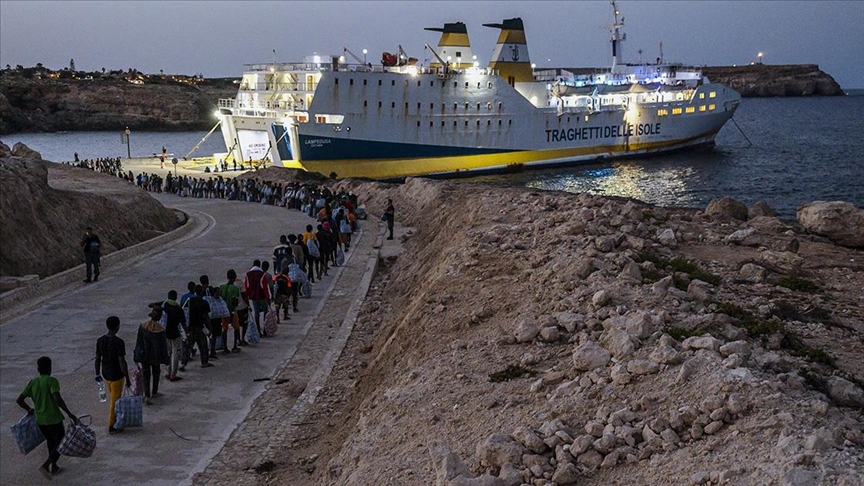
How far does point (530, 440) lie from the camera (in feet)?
21.4

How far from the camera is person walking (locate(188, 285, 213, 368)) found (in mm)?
11766

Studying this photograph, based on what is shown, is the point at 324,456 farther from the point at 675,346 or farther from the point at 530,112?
the point at 530,112

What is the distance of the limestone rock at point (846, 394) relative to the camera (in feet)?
21.7

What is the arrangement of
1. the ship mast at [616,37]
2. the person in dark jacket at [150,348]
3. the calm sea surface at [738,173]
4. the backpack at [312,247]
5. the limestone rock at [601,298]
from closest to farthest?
1. the limestone rock at [601,298]
2. the person in dark jacket at [150,348]
3. the backpack at [312,247]
4. the calm sea surface at [738,173]
5. the ship mast at [616,37]

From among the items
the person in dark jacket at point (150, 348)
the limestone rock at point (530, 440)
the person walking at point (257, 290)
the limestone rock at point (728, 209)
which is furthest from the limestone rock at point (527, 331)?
the limestone rock at point (728, 209)

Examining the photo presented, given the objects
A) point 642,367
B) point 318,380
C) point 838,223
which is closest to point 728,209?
point 838,223

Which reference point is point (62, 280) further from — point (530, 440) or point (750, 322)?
point (750, 322)

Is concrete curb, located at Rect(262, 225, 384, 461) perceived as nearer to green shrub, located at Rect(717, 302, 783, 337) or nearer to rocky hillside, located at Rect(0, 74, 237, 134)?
green shrub, located at Rect(717, 302, 783, 337)

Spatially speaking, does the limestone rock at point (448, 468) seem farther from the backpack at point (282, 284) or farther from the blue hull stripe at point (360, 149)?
the blue hull stripe at point (360, 149)

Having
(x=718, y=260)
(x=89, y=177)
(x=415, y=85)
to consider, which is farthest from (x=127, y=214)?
(x=415, y=85)

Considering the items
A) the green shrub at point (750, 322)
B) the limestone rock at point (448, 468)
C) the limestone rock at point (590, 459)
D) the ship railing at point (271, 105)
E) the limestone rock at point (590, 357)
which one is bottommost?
the limestone rock at point (448, 468)

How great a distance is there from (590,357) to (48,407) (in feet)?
17.0

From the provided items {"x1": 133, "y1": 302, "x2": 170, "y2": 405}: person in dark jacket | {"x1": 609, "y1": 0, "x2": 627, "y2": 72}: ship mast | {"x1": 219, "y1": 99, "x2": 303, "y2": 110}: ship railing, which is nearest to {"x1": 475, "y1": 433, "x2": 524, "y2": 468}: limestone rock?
{"x1": 133, "y1": 302, "x2": 170, "y2": 405}: person in dark jacket

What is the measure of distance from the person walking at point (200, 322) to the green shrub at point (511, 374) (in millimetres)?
5035
